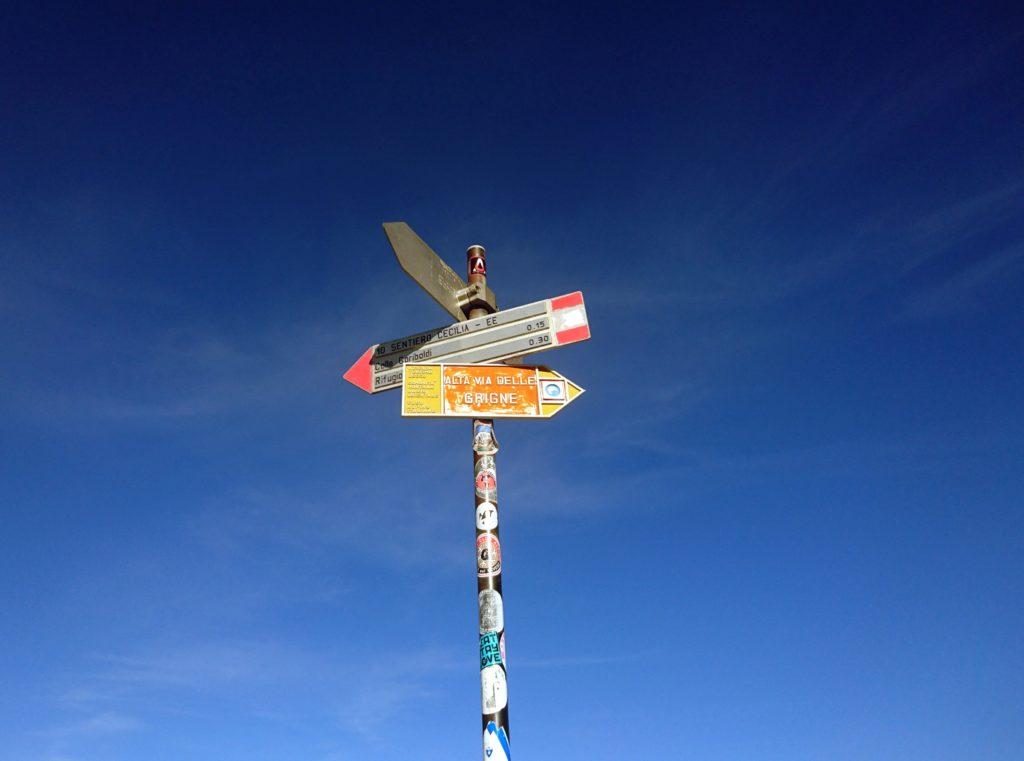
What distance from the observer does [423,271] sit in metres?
9.84

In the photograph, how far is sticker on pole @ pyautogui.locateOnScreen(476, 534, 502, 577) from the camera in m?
8.51

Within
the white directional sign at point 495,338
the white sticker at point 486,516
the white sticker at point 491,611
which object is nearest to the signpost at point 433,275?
the white directional sign at point 495,338

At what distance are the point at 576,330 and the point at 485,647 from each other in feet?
13.5

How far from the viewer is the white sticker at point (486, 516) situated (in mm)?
8797

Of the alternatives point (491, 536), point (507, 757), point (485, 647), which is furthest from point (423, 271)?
point (507, 757)

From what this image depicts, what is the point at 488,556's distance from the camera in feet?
28.2

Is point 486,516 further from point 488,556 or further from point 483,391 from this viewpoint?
point 483,391

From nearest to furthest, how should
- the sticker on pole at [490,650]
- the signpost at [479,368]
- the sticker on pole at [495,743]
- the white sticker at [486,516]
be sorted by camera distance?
the sticker on pole at [495,743] → the sticker on pole at [490,650] → the white sticker at [486,516] → the signpost at [479,368]

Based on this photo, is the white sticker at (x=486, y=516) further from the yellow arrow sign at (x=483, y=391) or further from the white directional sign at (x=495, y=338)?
the white directional sign at (x=495, y=338)

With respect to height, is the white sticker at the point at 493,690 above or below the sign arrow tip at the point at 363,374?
below

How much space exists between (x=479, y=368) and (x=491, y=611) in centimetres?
309

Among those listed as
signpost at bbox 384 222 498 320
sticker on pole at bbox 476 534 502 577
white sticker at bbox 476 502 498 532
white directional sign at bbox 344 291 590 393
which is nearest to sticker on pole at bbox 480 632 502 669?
sticker on pole at bbox 476 534 502 577

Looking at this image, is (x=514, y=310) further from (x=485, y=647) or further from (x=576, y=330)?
(x=485, y=647)

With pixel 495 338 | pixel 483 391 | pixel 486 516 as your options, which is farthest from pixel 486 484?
pixel 495 338
